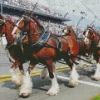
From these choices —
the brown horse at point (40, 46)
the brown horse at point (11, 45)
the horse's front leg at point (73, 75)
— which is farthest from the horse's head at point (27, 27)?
the horse's front leg at point (73, 75)

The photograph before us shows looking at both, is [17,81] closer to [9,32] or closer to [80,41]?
[9,32]

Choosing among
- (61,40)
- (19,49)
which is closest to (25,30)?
(19,49)

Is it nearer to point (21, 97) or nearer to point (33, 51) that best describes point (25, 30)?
point (33, 51)

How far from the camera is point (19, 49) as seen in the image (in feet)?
25.7

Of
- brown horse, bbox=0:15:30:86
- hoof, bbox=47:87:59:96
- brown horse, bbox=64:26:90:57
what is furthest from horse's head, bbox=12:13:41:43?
brown horse, bbox=64:26:90:57

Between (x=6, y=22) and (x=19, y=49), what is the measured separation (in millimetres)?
809

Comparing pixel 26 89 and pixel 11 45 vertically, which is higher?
pixel 11 45

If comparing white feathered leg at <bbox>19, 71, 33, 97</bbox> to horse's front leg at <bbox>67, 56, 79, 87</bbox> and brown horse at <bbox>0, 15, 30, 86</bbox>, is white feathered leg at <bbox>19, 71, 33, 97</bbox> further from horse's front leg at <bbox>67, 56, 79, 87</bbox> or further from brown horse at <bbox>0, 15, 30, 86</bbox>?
horse's front leg at <bbox>67, 56, 79, 87</bbox>

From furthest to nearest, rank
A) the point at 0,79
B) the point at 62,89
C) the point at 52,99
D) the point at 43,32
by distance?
the point at 0,79 < the point at 62,89 < the point at 43,32 < the point at 52,99

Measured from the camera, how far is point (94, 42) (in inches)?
408

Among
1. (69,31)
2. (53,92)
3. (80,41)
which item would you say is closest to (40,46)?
(53,92)

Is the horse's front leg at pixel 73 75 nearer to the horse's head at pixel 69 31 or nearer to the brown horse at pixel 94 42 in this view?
the horse's head at pixel 69 31

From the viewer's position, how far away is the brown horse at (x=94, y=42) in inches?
395

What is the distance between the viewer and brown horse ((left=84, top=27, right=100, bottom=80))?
1002 cm
